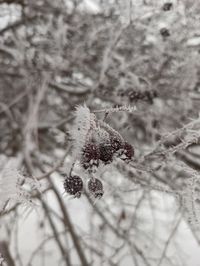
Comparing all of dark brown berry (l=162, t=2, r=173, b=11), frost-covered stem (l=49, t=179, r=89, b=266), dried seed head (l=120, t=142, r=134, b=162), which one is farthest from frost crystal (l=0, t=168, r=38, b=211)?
frost-covered stem (l=49, t=179, r=89, b=266)

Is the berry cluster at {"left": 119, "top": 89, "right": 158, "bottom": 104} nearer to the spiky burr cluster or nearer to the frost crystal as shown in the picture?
the spiky burr cluster

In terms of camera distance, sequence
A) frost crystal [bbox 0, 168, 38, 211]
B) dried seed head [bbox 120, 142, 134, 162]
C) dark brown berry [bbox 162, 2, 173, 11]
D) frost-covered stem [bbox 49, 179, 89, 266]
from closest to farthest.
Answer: frost crystal [bbox 0, 168, 38, 211] → dried seed head [bbox 120, 142, 134, 162] → dark brown berry [bbox 162, 2, 173, 11] → frost-covered stem [bbox 49, 179, 89, 266]

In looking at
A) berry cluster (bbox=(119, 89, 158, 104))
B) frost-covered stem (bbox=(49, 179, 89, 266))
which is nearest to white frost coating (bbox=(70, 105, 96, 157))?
berry cluster (bbox=(119, 89, 158, 104))

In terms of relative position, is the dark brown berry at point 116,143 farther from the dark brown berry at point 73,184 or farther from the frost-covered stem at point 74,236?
the frost-covered stem at point 74,236

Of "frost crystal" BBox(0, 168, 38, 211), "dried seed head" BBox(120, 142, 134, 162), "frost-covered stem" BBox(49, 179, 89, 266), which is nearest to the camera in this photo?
"frost crystal" BBox(0, 168, 38, 211)

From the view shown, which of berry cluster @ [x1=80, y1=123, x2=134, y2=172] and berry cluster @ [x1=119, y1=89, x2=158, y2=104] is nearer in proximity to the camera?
berry cluster @ [x1=80, y1=123, x2=134, y2=172]

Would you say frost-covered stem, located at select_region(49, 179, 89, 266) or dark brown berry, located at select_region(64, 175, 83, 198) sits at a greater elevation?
dark brown berry, located at select_region(64, 175, 83, 198)

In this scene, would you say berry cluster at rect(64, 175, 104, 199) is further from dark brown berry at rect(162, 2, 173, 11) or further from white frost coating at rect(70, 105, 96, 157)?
dark brown berry at rect(162, 2, 173, 11)

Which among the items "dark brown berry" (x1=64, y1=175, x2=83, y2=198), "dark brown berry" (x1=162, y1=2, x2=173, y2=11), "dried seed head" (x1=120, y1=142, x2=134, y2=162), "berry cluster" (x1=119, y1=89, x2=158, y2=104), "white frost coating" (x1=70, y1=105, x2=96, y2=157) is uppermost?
"dark brown berry" (x1=162, y1=2, x2=173, y2=11)
